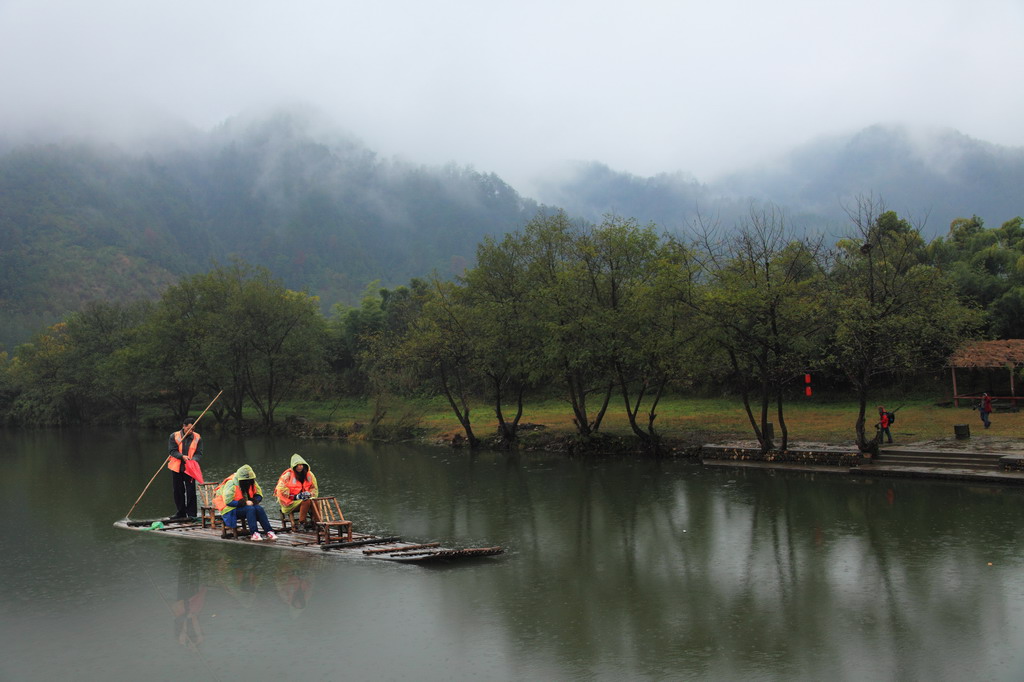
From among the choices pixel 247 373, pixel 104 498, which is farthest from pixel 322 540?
pixel 247 373

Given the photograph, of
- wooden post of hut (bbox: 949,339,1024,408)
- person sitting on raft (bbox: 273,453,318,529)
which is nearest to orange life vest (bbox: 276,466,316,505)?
person sitting on raft (bbox: 273,453,318,529)

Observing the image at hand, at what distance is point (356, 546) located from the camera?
14672mm

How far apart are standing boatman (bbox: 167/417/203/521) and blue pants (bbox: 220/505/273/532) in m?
2.52

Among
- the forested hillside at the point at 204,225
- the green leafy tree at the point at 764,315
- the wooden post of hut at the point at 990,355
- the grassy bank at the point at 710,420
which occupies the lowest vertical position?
the grassy bank at the point at 710,420

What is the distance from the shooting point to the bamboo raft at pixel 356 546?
13992mm

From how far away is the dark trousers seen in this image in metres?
18.1

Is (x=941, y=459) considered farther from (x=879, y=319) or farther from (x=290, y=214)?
(x=290, y=214)

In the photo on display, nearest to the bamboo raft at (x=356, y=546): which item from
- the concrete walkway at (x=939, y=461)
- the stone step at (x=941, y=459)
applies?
the concrete walkway at (x=939, y=461)

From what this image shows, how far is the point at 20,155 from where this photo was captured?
564 ft

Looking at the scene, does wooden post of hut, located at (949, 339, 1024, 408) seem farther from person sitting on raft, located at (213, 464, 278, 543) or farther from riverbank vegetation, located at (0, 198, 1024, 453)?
person sitting on raft, located at (213, 464, 278, 543)

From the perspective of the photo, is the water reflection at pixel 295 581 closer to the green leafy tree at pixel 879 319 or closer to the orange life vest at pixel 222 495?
the orange life vest at pixel 222 495

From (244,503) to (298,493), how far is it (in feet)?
3.61

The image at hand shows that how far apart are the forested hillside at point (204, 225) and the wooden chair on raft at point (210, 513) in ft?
308

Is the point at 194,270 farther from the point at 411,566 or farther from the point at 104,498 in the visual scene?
the point at 411,566
